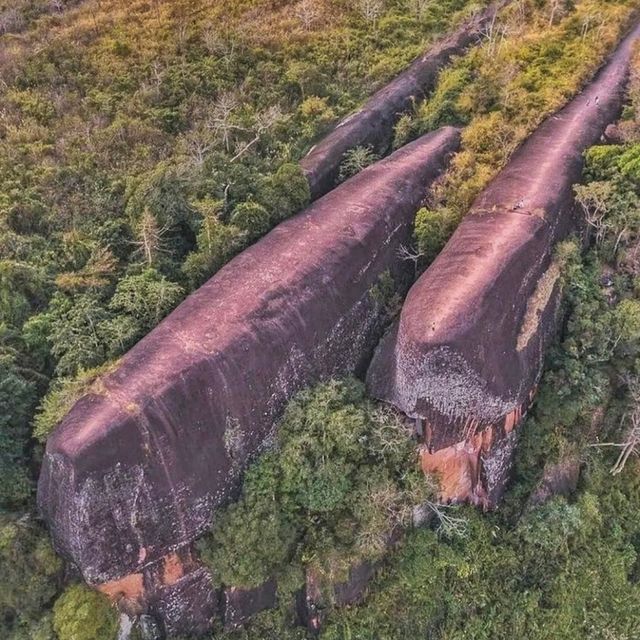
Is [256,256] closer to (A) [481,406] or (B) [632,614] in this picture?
(A) [481,406]

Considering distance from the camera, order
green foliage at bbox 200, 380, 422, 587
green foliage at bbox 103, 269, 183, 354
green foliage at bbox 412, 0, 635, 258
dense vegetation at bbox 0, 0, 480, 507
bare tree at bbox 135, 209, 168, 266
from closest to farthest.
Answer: green foliage at bbox 200, 380, 422, 587 → dense vegetation at bbox 0, 0, 480, 507 → green foliage at bbox 103, 269, 183, 354 → bare tree at bbox 135, 209, 168, 266 → green foliage at bbox 412, 0, 635, 258

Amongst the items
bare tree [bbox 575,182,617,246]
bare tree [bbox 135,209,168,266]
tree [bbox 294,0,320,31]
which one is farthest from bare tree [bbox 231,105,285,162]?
bare tree [bbox 575,182,617,246]

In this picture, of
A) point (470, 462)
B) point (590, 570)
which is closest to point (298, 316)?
point (470, 462)

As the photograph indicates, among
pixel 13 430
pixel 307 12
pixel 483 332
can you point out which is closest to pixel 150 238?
pixel 13 430

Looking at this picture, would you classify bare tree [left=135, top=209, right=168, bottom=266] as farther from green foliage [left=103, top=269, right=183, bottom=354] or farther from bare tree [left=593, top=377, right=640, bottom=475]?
bare tree [left=593, top=377, right=640, bottom=475]

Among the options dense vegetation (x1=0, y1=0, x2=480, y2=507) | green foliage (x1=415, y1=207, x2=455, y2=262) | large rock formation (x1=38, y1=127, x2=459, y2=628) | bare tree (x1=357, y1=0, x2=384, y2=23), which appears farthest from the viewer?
bare tree (x1=357, y1=0, x2=384, y2=23)

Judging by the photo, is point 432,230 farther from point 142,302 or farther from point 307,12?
point 307,12
